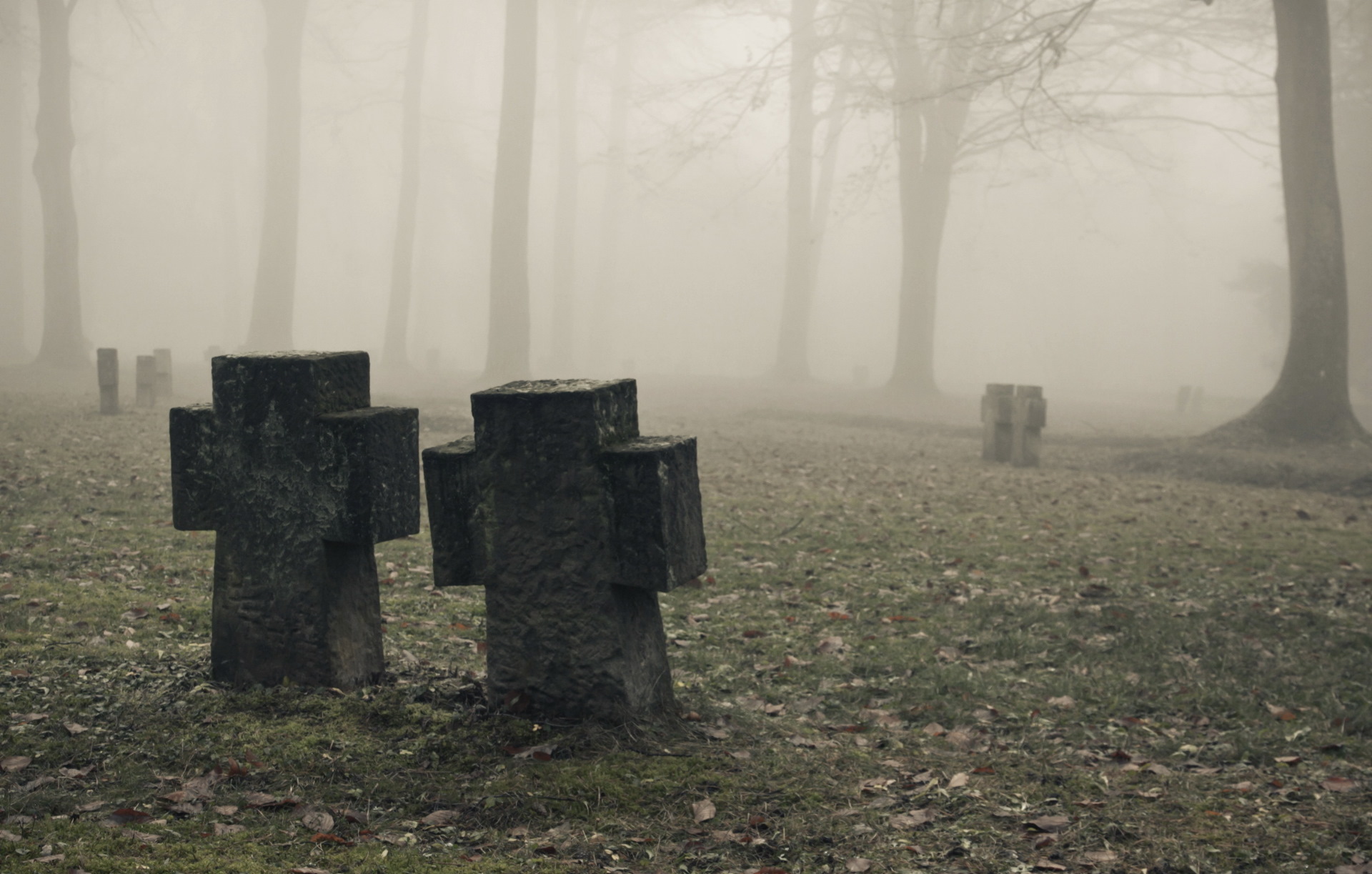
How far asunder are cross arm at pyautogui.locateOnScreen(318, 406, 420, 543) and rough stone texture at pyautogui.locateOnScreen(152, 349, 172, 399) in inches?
613

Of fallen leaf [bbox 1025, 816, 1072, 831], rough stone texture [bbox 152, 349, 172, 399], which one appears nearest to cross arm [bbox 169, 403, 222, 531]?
fallen leaf [bbox 1025, 816, 1072, 831]

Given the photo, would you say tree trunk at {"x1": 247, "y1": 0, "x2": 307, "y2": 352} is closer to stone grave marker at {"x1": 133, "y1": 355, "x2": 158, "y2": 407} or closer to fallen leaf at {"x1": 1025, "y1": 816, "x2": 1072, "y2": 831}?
stone grave marker at {"x1": 133, "y1": 355, "x2": 158, "y2": 407}

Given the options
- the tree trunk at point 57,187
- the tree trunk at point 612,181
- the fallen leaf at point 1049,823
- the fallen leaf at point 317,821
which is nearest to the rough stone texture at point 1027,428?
the fallen leaf at point 1049,823

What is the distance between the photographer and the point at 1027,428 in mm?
13180

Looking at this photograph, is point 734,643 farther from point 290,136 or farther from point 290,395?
point 290,136

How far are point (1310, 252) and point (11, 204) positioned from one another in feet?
129

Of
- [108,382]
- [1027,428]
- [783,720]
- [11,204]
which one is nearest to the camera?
[783,720]

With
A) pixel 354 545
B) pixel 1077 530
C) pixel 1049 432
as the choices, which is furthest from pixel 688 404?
pixel 354 545

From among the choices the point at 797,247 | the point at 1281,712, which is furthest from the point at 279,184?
the point at 1281,712

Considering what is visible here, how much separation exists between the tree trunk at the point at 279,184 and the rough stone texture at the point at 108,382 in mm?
10557

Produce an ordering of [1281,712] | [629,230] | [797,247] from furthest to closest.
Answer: [629,230] < [797,247] < [1281,712]

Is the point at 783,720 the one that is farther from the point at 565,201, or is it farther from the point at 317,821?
the point at 565,201

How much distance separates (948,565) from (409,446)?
4769 millimetres

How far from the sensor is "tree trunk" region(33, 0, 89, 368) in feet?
74.3
